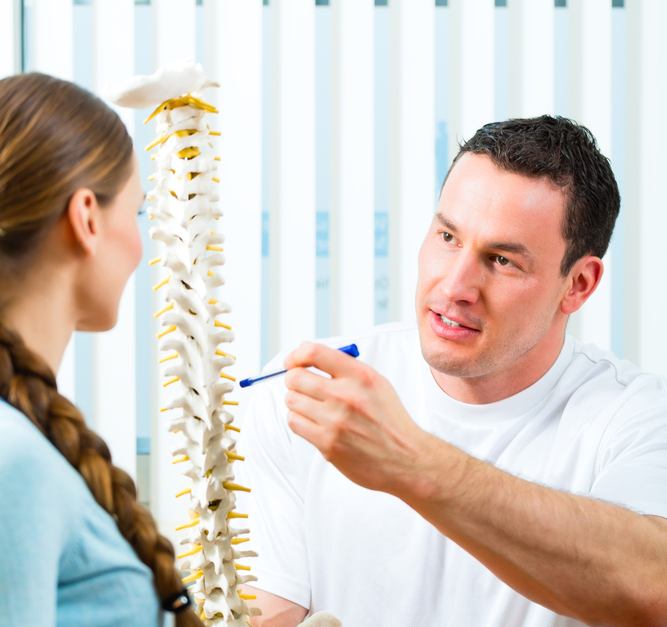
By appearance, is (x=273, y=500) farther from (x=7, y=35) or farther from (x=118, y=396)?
(x=7, y=35)

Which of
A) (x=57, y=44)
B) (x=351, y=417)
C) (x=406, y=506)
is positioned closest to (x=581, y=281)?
(x=406, y=506)

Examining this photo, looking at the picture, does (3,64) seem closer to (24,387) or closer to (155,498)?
(155,498)

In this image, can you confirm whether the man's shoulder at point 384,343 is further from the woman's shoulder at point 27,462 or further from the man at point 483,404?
the woman's shoulder at point 27,462

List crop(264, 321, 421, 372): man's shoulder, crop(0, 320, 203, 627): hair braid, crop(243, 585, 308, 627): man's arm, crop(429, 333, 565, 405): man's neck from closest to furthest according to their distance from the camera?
crop(0, 320, 203, 627): hair braid < crop(243, 585, 308, 627): man's arm < crop(429, 333, 565, 405): man's neck < crop(264, 321, 421, 372): man's shoulder

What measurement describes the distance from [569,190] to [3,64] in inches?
70.2

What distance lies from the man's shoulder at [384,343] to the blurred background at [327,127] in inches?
26.8

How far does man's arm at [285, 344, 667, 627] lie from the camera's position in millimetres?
709

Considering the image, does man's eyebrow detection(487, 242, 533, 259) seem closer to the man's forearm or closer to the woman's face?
the man's forearm

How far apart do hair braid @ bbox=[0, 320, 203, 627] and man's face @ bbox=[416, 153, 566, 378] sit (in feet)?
2.32

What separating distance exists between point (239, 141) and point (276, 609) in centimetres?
141

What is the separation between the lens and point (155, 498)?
6.94 ft

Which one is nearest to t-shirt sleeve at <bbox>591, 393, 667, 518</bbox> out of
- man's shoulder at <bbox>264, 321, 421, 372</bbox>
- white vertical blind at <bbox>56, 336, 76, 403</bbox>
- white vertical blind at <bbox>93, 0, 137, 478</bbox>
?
man's shoulder at <bbox>264, 321, 421, 372</bbox>

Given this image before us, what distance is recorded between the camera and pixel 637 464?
1012mm

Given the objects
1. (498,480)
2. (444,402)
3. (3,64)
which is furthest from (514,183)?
(3,64)
